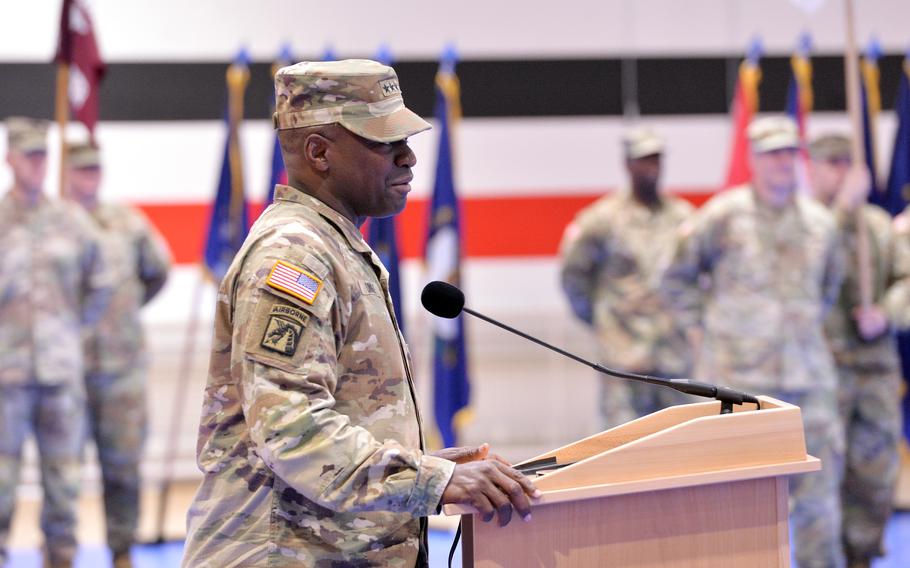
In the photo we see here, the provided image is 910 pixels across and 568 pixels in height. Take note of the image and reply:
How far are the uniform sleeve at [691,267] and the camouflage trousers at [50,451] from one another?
2246 millimetres

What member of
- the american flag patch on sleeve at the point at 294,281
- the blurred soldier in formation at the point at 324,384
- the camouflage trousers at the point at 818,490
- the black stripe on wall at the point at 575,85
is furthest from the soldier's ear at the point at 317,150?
the black stripe on wall at the point at 575,85

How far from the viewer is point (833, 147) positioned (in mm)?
4957

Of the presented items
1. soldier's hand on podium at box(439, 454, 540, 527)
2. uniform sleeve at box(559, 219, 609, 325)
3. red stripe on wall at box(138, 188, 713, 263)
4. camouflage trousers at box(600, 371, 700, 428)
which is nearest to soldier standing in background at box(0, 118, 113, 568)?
red stripe on wall at box(138, 188, 713, 263)

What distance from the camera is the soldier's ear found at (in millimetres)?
1666

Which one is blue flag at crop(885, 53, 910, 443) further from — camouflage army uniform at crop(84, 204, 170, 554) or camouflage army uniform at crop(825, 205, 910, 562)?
camouflage army uniform at crop(84, 204, 170, 554)

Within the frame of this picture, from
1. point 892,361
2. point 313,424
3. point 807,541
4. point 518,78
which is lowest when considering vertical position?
point 807,541

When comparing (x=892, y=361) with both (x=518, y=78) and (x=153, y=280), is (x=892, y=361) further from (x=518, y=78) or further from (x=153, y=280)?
(x=153, y=280)

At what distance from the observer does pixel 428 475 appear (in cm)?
150

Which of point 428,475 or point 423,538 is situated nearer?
point 428,475

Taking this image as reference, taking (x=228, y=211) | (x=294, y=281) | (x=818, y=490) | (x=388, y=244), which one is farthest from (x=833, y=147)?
(x=294, y=281)

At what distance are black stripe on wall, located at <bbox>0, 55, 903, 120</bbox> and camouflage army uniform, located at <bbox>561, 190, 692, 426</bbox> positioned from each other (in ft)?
3.41

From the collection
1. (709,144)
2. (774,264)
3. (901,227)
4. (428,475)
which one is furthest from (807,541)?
(428,475)

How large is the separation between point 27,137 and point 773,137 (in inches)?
108

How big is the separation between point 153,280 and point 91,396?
53cm
